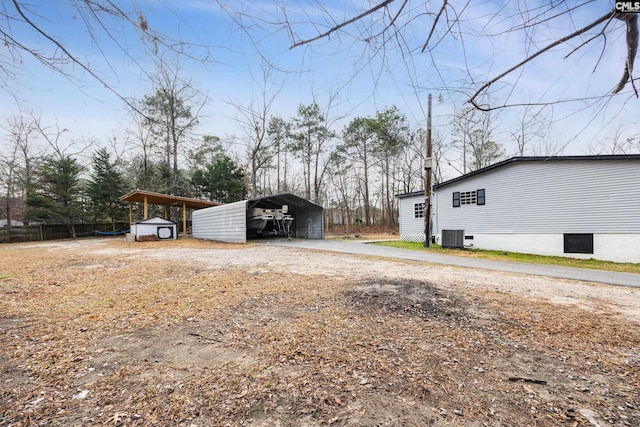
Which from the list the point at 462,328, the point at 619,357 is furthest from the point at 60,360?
the point at 619,357

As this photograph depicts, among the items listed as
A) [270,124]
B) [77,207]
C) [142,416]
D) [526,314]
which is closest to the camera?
[142,416]

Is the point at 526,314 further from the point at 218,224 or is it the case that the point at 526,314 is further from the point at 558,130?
the point at 218,224

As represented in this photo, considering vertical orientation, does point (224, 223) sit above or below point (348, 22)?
below

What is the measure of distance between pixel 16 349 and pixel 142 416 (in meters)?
1.87

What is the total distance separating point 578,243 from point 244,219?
48.4ft

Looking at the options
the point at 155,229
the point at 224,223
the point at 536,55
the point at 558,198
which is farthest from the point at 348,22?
the point at 155,229

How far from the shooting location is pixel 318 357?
228cm

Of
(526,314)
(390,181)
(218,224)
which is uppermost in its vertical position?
(390,181)

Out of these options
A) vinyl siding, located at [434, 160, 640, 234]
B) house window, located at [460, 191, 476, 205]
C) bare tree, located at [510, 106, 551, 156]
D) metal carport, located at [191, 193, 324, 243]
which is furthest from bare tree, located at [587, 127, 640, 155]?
metal carport, located at [191, 193, 324, 243]

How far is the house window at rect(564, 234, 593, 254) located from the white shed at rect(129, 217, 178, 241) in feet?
69.3

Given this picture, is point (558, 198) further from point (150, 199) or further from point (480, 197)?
point (150, 199)

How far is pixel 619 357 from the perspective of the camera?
2.32 m

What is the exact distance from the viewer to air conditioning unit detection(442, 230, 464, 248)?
13.5 metres

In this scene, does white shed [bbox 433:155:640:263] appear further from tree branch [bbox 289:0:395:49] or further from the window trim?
tree branch [bbox 289:0:395:49]
